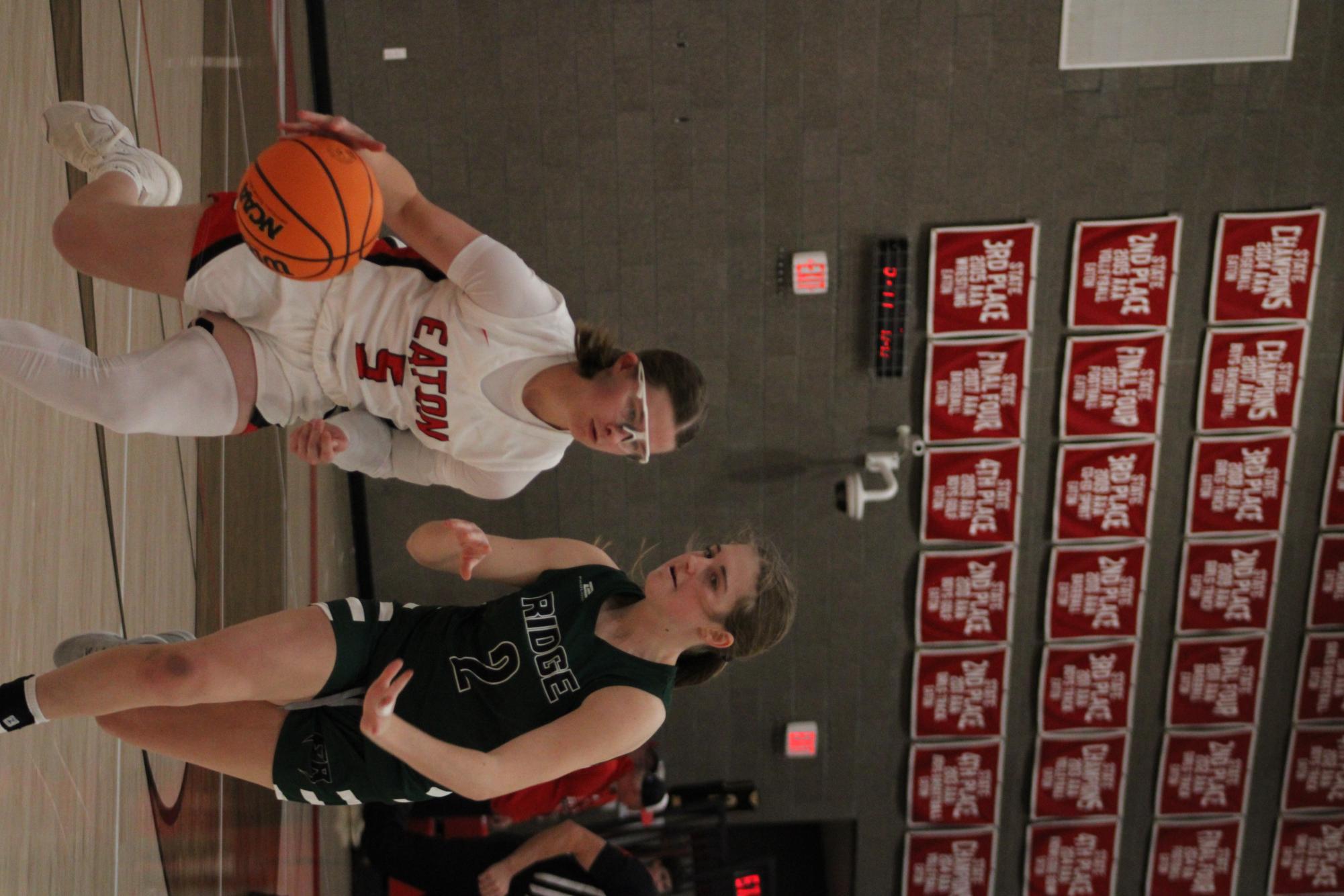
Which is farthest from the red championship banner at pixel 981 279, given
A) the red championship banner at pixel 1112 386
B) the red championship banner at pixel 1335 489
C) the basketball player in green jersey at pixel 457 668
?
the basketball player in green jersey at pixel 457 668

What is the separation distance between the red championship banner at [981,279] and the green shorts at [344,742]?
3.75m

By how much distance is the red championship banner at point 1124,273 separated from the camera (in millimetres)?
5473

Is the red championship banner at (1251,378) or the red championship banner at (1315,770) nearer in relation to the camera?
the red championship banner at (1251,378)

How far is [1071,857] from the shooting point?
626 centimetres

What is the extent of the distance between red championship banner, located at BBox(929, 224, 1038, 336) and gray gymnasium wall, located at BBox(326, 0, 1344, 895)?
99mm

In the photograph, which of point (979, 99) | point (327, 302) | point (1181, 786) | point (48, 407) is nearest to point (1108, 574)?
point (1181, 786)

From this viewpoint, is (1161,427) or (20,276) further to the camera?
(1161,427)

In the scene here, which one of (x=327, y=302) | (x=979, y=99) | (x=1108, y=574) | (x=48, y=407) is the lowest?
(x=1108, y=574)

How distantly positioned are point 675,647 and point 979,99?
385 cm

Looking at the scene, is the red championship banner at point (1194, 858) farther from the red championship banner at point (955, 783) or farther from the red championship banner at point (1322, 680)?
the red championship banner at point (955, 783)

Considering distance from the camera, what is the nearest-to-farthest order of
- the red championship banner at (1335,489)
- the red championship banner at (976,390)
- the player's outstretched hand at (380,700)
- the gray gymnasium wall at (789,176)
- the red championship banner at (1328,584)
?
1. the player's outstretched hand at (380,700)
2. the gray gymnasium wall at (789,176)
3. the red championship banner at (976,390)
4. the red championship banner at (1335,489)
5. the red championship banner at (1328,584)

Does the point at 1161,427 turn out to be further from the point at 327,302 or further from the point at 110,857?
the point at 110,857

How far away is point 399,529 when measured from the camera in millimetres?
5855

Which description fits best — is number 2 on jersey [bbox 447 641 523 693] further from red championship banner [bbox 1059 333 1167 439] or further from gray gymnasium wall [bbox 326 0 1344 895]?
red championship banner [bbox 1059 333 1167 439]
